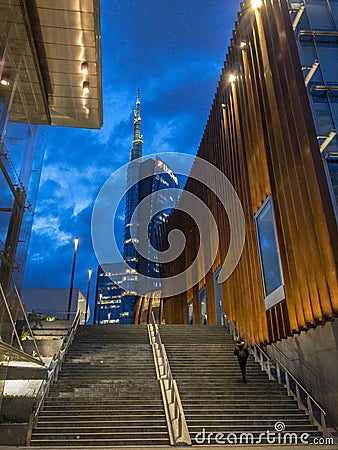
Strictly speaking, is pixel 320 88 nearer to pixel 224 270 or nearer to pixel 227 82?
pixel 227 82

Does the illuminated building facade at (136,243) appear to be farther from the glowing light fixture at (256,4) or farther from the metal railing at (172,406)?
the metal railing at (172,406)

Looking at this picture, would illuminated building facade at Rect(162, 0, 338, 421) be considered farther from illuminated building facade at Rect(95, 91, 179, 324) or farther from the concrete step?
illuminated building facade at Rect(95, 91, 179, 324)

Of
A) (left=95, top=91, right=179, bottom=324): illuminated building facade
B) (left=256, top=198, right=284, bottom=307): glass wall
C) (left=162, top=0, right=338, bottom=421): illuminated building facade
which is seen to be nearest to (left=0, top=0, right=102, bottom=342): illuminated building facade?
(left=162, top=0, right=338, bottom=421): illuminated building facade

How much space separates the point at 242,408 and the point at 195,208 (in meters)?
18.0

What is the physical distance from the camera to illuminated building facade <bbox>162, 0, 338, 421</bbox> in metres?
9.74

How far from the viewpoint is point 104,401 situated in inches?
366

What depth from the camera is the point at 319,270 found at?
31.9ft

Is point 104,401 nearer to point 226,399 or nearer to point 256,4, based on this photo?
point 226,399

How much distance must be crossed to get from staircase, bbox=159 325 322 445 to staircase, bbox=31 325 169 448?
855 millimetres

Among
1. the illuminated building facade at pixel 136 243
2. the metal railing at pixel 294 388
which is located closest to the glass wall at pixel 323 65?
the metal railing at pixel 294 388

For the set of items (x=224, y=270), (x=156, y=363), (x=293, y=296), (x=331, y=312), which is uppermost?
(x=224, y=270)

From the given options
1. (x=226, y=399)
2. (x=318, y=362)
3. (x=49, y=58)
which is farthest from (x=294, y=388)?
(x=49, y=58)

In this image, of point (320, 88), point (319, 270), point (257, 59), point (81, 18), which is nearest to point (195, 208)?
point (257, 59)

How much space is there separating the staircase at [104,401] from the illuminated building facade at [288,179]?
4394 mm
